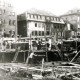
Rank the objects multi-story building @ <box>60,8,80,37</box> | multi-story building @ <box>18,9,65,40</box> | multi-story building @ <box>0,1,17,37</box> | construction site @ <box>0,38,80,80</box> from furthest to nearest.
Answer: multi-story building @ <box>60,8,80,37</box> < multi-story building @ <box>18,9,65,40</box> < multi-story building @ <box>0,1,17,37</box> < construction site @ <box>0,38,80,80</box>

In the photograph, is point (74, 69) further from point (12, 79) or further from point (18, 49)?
point (18, 49)

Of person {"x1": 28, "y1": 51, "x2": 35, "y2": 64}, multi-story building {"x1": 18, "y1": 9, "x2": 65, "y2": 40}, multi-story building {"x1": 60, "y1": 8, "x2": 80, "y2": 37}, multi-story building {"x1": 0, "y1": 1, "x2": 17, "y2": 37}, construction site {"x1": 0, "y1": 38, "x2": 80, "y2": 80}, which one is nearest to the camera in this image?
construction site {"x1": 0, "y1": 38, "x2": 80, "y2": 80}

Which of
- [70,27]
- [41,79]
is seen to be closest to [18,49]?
[41,79]

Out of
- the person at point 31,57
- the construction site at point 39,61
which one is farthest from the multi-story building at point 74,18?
the person at point 31,57

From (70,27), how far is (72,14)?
430 centimetres

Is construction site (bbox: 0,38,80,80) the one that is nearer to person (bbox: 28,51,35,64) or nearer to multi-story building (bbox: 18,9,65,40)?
person (bbox: 28,51,35,64)

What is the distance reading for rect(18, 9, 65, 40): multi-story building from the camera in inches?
2247

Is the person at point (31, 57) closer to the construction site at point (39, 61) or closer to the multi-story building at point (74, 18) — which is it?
the construction site at point (39, 61)

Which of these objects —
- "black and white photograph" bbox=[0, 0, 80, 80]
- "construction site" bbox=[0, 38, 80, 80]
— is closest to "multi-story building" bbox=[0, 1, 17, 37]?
"black and white photograph" bbox=[0, 0, 80, 80]

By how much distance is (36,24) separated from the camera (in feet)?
195

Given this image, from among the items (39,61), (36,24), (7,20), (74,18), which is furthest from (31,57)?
(74,18)

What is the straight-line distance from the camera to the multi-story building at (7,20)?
5277cm

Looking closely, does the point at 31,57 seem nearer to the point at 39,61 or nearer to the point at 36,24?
the point at 39,61

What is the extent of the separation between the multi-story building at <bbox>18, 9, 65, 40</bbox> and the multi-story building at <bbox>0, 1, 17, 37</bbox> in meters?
3.00
